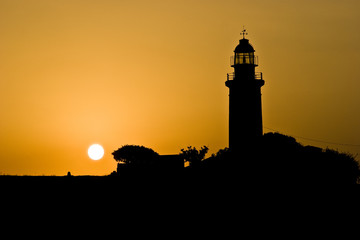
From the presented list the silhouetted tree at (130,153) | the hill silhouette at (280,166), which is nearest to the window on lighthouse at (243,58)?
the hill silhouette at (280,166)

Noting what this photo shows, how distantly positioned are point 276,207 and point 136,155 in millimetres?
78513

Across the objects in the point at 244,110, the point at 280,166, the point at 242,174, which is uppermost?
the point at 244,110

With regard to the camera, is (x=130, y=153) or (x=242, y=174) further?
(x=130, y=153)

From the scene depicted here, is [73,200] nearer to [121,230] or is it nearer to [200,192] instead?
[121,230]

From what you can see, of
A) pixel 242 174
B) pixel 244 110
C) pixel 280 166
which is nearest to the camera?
pixel 242 174

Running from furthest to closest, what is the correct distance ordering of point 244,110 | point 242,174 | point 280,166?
point 244,110 → point 280,166 → point 242,174

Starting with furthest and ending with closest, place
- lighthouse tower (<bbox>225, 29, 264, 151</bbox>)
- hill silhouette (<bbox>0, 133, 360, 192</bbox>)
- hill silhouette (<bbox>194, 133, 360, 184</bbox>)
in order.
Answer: lighthouse tower (<bbox>225, 29, 264, 151</bbox>)
hill silhouette (<bbox>194, 133, 360, 184</bbox>)
hill silhouette (<bbox>0, 133, 360, 192</bbox>)

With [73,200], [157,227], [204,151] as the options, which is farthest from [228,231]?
[204,151]

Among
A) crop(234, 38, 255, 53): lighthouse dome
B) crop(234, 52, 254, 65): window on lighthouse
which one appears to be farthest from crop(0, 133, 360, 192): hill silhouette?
crop(234, 38, 255, 53): lighthouse dome

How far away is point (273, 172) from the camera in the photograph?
52281mm

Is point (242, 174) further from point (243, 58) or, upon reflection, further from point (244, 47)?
point (244, 47)

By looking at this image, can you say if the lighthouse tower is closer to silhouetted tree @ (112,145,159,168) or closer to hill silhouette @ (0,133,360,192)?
hill silhouette @ (0,133,360,192)

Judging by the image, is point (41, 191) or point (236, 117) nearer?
point (41, 191)

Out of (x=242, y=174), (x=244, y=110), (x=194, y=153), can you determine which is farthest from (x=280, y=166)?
(x=194, y=153)
